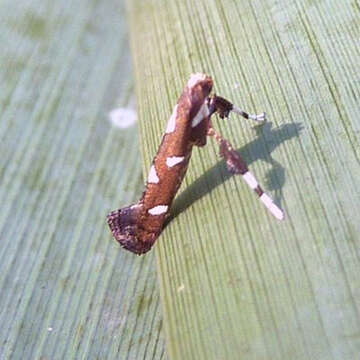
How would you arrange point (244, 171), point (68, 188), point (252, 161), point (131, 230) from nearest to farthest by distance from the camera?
1. point (244, 171)
2. point (252, 161)
3. point (131, 230)
4. point (68, 188)

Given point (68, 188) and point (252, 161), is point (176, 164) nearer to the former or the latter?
point (252, 161)

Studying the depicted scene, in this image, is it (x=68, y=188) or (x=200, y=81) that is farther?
(x=68, y=188)

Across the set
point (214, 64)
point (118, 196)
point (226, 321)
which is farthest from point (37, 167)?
point (226, 321)

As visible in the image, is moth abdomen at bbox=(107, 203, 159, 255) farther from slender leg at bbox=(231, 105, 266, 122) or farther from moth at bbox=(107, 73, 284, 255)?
slender leg at bbox=(231, 105, 266, 122)

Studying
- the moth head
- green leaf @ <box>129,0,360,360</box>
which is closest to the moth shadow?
green leaf @ <box>129,0,360,360</box>

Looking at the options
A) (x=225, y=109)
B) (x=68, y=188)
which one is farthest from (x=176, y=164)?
(x=68, y=188)

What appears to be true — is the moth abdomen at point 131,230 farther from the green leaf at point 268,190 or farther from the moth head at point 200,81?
the moth head at point 200,81
